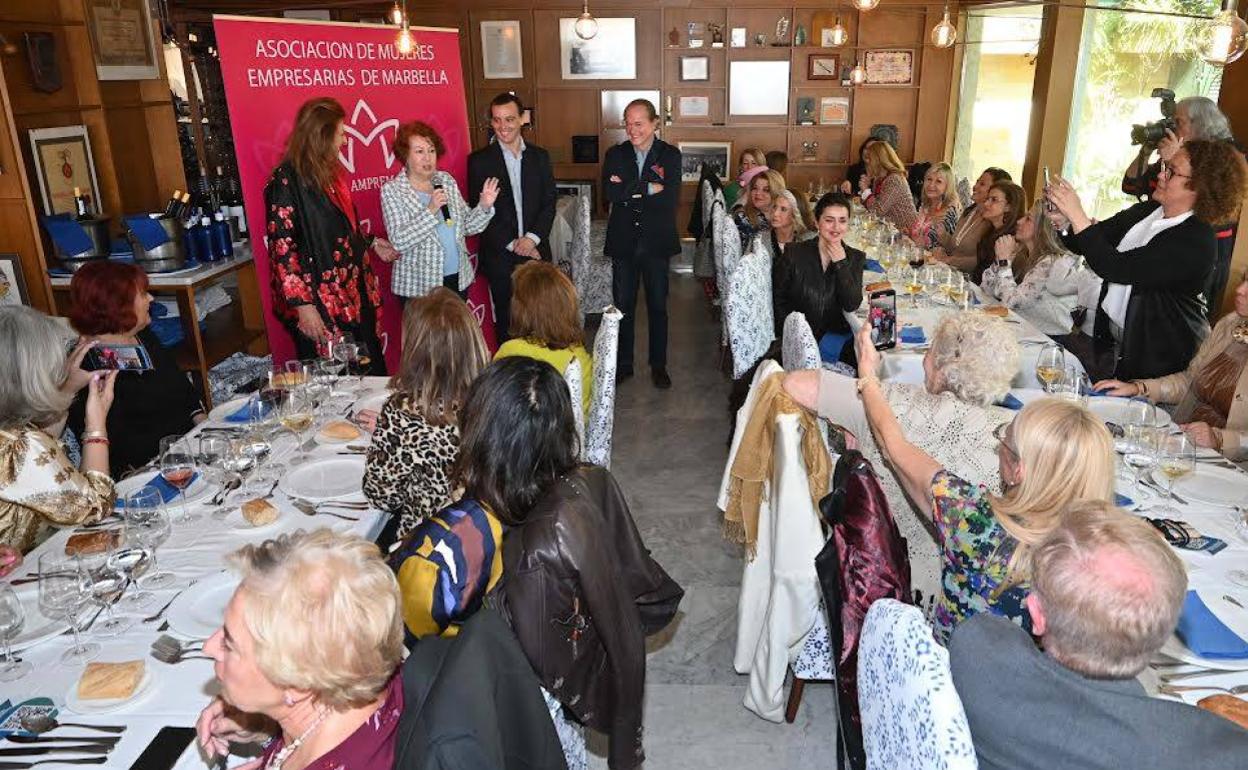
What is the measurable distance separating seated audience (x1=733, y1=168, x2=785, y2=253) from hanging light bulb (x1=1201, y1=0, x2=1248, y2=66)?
302 centimetres

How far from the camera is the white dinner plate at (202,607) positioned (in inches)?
77.7

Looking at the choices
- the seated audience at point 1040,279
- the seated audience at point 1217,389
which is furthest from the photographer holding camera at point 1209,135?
the seated audience at point 1217,389

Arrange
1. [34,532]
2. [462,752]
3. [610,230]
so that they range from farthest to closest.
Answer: [610,230] → [34,532] → [462,752]

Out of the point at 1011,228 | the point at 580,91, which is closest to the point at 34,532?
the point at 1011,228

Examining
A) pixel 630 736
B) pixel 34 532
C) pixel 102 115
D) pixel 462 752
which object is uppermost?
pixel 102 115

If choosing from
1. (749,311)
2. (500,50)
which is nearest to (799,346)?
(749,311)

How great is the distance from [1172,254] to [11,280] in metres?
5.54

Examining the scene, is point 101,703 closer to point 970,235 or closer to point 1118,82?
point 970,235

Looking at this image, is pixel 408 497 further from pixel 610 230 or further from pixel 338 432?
pixel 610 230

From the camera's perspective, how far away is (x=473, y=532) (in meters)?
1.88

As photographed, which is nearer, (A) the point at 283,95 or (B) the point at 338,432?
(B) the point at 338,432

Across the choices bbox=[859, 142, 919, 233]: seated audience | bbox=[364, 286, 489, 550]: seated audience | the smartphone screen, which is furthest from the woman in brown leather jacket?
bbox=[859, 142, 919, 233]: seated audience

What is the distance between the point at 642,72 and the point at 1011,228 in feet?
19.0

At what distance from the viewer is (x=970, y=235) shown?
6.22 metres
